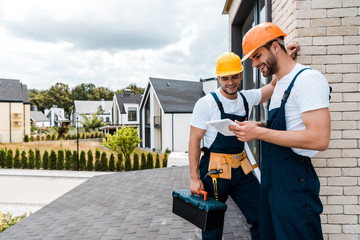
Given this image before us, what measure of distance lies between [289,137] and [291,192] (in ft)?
1.28

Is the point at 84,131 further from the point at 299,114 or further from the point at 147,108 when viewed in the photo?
the point at 299,114

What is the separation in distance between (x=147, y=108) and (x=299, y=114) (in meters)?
27.9

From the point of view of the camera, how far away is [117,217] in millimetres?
4379

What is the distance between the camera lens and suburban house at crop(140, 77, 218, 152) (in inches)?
968

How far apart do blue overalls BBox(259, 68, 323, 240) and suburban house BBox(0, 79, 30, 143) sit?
39.0m

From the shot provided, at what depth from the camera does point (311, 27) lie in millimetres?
2410

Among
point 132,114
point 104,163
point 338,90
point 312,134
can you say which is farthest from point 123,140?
point 312,134

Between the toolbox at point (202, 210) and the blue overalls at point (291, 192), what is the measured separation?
0.53m

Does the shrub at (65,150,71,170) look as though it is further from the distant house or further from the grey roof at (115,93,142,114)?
the grey roof at (115,93,142,114)

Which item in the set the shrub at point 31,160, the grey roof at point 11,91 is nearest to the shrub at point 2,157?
the shrub at point 31,160

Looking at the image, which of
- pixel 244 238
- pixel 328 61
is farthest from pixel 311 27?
pixel 244 238

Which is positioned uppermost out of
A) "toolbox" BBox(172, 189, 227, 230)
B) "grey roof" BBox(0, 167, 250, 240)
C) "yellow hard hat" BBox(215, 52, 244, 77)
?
"yellow hard hat" BBox(215, 52, 244, 77)

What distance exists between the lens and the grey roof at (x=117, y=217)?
3631 mm

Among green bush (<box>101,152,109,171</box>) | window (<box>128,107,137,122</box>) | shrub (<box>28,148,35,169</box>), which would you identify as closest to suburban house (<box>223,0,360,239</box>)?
green bush (<box>101,152,109,171</box>)
